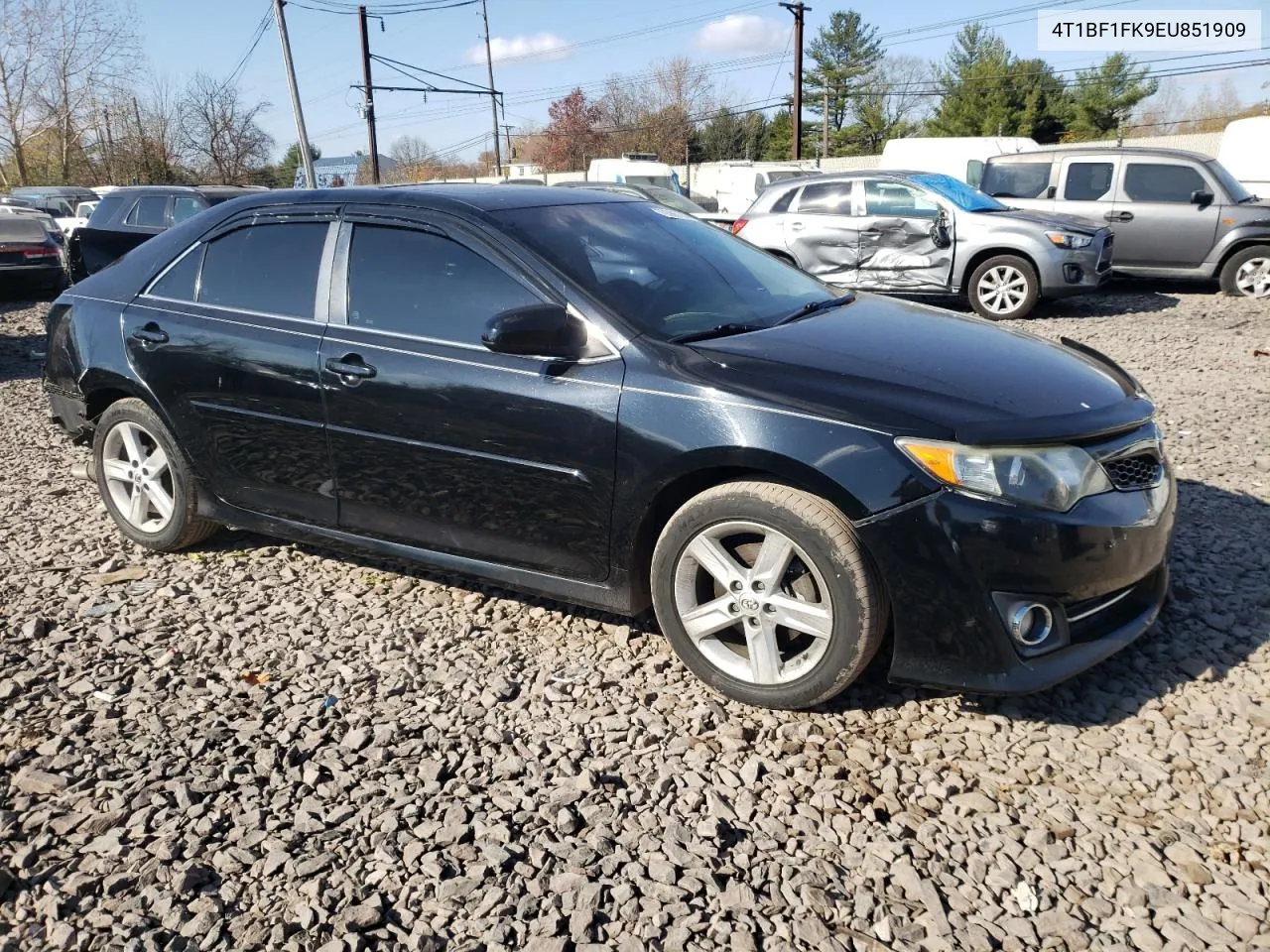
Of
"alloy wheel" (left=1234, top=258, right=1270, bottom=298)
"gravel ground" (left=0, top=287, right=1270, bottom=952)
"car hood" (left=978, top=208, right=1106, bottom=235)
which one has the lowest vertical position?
"gravel ground" (left=0, top=287, right=1270, bottom=952)

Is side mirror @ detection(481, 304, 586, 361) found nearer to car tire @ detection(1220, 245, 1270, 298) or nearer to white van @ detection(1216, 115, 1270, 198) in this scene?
car tire @ detection(1220, 245, 1270, 298)

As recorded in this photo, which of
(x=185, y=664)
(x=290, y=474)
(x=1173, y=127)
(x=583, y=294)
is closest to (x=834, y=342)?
(x=583, y=294)

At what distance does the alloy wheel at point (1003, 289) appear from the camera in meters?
10.9

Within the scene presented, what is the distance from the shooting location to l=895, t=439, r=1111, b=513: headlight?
110 inches

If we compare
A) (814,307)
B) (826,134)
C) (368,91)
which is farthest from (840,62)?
(814,307)

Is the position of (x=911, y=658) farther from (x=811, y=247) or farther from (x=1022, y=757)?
(x=811, y=247)

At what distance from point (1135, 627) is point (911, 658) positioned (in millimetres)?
785

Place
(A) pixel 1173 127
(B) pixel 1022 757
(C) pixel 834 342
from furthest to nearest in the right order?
(A) pixel 1173 127
(C) pixel 834 342
(B) pixel 1022 757

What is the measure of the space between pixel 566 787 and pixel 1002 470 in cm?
157

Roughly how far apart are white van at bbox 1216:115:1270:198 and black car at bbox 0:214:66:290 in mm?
19059

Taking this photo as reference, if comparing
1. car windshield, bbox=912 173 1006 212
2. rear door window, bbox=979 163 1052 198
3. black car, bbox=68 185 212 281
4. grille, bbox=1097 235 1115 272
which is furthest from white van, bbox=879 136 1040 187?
black car, bbox=68 185 212 281

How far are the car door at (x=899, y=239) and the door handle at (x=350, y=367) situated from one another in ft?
29.0

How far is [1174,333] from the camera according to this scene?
9.92 metres

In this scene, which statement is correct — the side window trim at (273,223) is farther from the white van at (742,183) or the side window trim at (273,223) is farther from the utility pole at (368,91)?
the utility pole at (368,91)
